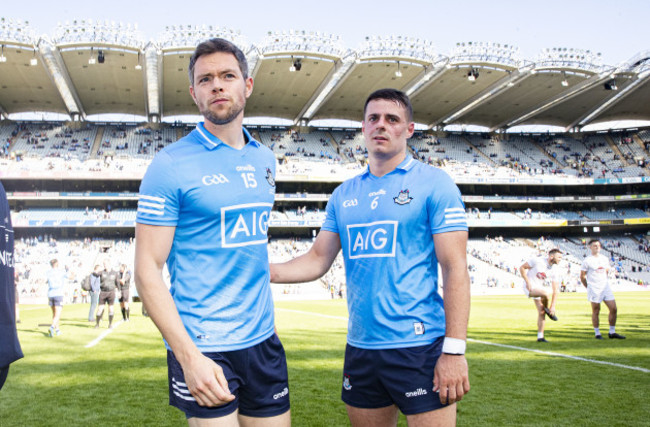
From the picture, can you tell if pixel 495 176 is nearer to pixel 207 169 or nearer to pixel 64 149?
pixel 64 149

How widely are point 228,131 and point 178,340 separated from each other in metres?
1.06

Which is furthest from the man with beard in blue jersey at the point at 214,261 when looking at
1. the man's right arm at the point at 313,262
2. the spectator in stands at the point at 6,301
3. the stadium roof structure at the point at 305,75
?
the stadium roof structure at the point at 305,75

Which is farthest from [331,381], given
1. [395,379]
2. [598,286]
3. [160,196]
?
[598,286]

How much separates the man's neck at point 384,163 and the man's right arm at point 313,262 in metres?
0.52

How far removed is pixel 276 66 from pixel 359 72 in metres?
6.63

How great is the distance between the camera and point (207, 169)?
239 centimetres

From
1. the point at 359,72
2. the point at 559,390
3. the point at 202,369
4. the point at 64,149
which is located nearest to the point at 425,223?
the point at 202,369

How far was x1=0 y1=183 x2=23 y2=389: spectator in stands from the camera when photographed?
2.37 m

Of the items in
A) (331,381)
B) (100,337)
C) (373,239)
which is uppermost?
(373,239)

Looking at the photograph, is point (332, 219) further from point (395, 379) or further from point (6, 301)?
point (6, 301)

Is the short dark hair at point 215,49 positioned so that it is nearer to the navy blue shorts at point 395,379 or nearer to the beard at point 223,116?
the beard at point 223,116

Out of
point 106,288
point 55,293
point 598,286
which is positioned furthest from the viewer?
point 106,288

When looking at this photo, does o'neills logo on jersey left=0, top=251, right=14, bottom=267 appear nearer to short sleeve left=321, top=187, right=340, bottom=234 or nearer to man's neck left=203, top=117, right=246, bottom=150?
man's neck left=203, top=117, right=246, bottom=150

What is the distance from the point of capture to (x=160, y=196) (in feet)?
7.29
